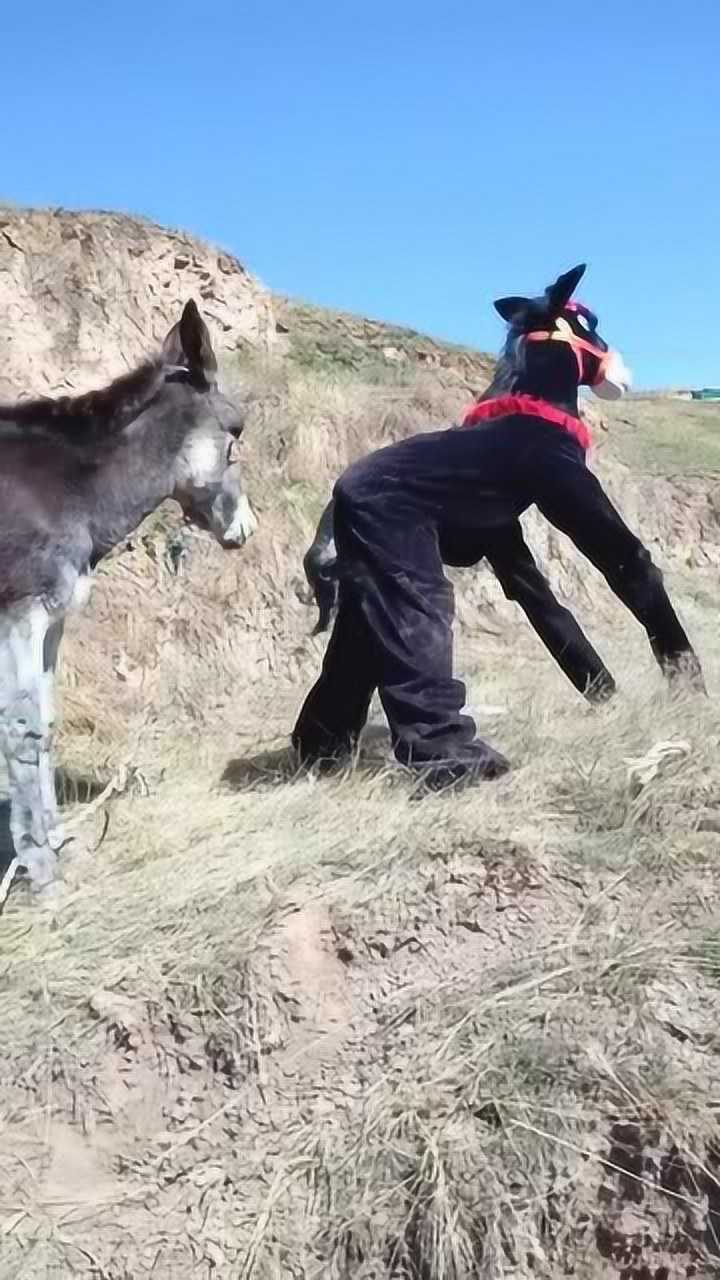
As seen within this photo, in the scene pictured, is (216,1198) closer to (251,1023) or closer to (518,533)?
(251,1023)

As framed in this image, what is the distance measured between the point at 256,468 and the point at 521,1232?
29.0 ft

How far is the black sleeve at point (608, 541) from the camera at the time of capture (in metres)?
6.47

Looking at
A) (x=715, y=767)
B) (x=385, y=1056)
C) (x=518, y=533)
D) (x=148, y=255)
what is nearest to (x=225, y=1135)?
(x=385, y=1056)

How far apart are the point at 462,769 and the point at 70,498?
6.56 ft

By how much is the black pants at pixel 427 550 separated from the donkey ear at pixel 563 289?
23.5 inches

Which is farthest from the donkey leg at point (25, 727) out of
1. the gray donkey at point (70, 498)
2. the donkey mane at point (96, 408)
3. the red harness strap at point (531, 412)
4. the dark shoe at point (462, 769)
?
the red harness strap at point (531, 412)

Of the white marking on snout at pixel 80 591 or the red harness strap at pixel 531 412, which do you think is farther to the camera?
the red harness strap at pixel 531 412

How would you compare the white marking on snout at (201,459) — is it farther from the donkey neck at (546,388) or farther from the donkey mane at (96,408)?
the donkey neck at (546,388)

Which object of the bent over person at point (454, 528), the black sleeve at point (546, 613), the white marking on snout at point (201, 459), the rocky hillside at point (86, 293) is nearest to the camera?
the bent over person at point (454, 528)

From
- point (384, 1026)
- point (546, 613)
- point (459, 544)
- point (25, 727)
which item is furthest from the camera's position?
point (546, 613)

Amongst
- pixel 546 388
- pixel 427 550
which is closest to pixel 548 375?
pixel 546 388

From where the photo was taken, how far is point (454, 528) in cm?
657

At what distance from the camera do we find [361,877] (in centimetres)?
516

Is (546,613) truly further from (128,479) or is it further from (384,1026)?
(384,1026)
